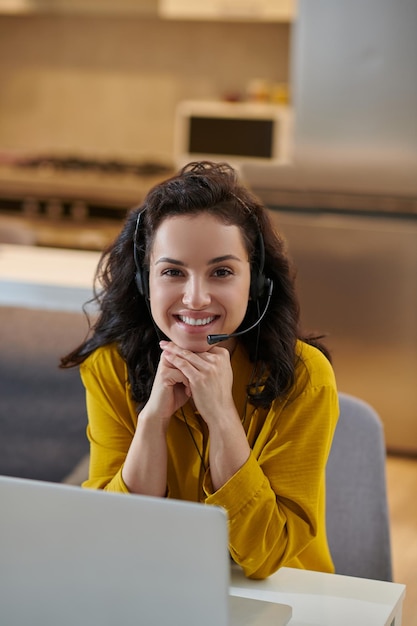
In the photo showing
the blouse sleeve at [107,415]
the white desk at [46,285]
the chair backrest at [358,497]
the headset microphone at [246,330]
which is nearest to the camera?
the headset microphone at [246,330]

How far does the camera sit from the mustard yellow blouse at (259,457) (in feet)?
3.79

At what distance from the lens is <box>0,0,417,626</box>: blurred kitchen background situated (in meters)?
3.20

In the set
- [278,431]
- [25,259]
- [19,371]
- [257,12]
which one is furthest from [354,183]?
[278,431]

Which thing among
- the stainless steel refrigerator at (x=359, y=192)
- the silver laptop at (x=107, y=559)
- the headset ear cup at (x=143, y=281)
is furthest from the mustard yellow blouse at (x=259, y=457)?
the stainless steel refrigerator at (x=359, y=192)

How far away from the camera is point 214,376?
3.86 ft

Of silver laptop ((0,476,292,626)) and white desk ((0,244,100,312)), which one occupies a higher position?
silver laptop ((0,476,292,626))

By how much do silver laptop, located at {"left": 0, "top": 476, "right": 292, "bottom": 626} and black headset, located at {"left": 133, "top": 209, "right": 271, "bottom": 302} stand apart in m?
0.45

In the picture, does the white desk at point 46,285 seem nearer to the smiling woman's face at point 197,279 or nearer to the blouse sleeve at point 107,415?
the blouse sleeve at point 107,415

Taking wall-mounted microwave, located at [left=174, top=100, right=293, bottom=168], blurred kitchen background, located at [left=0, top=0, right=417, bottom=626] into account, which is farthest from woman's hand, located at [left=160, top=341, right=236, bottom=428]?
wall-mounted microwave, located at [left=174, top=100, right=293, bottom=168]

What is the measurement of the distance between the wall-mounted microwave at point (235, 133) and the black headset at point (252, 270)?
3.35 m

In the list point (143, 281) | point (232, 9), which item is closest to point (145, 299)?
point (143, 281)

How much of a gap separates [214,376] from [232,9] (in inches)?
154

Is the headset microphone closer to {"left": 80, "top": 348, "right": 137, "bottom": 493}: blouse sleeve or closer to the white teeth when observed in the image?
the white teeth

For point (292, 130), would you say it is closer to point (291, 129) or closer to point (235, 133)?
point (291, 129)
